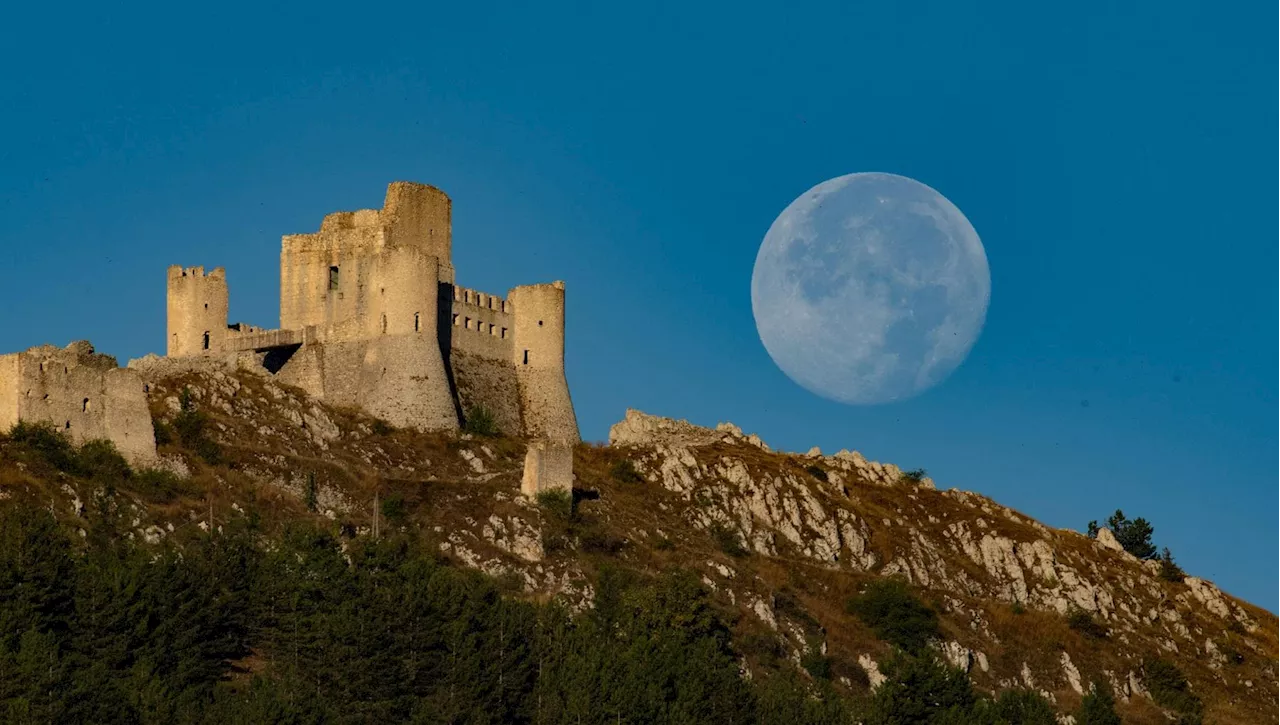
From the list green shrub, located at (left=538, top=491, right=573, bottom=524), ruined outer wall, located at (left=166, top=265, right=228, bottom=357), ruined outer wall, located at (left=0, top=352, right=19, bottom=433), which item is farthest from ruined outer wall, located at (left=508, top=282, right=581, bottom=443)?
ruined outer wall, located at (left=0, top=352, right=19, bottom=433)

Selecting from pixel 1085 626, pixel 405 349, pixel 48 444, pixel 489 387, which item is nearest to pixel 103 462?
pixel 48 444

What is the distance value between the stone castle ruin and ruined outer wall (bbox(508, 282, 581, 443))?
0.04 metres

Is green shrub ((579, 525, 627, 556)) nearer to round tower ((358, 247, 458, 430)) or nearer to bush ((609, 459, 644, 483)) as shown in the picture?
bush ((609, 459, 644, 483))

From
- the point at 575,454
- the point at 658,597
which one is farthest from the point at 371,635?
the point at 575,454

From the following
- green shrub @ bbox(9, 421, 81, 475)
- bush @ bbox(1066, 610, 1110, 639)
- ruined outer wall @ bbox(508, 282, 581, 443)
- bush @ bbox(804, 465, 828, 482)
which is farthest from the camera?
bush @ bbox(804, 465, 828, 482)

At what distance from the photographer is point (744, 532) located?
98625mm

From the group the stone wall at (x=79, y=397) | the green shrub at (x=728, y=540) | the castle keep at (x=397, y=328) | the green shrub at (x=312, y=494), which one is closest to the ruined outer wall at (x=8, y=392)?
the stone wall at (x=79, y=397)

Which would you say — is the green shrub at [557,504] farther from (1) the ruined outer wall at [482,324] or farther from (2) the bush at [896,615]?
(1) the ruined outer wall at [482,324]

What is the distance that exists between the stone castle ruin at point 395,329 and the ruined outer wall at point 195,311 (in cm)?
4

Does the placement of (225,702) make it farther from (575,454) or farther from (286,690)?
(575,454)

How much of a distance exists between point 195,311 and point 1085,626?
128 ft

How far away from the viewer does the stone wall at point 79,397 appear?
3334 inches

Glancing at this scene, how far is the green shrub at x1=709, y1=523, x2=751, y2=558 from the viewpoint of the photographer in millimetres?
96188

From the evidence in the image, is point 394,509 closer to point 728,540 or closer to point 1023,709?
point 728,540
